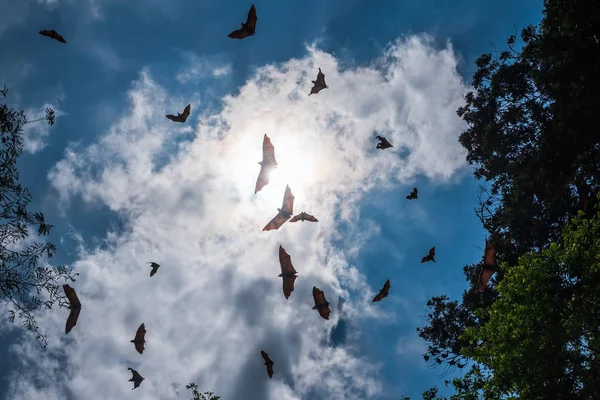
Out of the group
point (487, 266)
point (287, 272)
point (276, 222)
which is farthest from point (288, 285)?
point (487, 266)

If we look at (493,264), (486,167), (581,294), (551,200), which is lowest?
(581,294)

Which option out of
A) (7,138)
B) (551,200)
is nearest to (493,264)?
(551,200)

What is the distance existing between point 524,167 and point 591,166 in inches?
103

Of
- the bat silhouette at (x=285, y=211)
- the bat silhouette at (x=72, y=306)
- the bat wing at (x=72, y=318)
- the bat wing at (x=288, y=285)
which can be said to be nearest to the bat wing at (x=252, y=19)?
the bat silhouette at (x=285, y=211)

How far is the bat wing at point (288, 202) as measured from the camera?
16.1 meters

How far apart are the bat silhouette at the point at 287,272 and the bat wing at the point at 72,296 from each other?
268 inches

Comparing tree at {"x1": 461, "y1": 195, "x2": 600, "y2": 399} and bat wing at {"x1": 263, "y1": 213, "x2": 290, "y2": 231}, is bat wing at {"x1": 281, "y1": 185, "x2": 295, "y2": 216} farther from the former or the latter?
tree at {"x1": 461, "y1": 195, "x2": 600, "y2": 399}

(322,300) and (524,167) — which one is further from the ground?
(524,167)

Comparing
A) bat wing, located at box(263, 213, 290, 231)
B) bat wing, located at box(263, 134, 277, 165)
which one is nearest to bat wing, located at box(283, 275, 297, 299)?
bat wing, located at box(263, 213, 290, 231)

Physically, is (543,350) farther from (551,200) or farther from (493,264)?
(551,200)

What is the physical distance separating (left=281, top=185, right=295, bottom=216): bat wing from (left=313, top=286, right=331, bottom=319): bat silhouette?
316 cm

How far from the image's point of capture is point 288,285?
52.2ft

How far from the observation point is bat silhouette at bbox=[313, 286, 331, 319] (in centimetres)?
1595

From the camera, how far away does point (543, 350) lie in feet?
45.3
